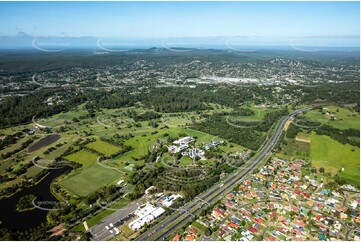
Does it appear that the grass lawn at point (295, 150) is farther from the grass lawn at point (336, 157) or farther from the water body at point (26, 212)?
the water body at point (26, 212)

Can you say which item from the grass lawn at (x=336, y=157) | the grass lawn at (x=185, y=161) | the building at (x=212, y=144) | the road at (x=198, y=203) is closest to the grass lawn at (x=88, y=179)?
the grass lawn at (x=185, y=161)

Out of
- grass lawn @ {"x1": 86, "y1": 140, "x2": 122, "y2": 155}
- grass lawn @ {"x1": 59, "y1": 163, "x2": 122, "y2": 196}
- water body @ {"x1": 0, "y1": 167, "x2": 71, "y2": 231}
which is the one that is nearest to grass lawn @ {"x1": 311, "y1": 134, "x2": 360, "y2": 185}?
grass lawn @ {"x1": 59, "y1": 163, "x2": 122, "y2": 196}

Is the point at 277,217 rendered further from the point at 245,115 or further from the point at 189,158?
the point at 245,115

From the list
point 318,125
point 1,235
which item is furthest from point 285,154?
point 1,235

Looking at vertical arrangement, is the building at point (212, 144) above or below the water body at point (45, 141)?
above

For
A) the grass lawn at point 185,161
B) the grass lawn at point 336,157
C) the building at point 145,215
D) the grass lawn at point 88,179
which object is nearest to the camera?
the building at point 145,215

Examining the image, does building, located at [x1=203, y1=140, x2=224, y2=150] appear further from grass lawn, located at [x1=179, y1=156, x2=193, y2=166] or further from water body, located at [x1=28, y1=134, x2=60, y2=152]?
water body, located at [x1=28, y1=134, x2=60, y2=152]

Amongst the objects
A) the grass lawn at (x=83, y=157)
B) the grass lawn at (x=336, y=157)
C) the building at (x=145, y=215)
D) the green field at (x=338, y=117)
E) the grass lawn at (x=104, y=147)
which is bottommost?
the grass lawn at (x=83, y=157)
